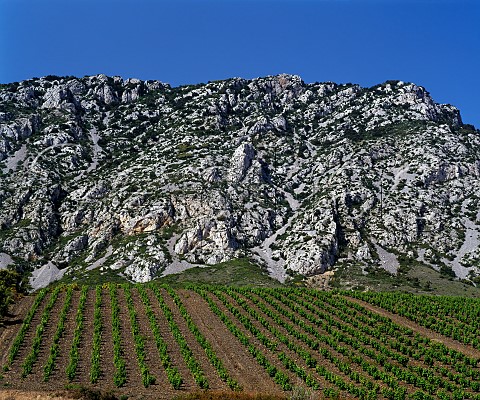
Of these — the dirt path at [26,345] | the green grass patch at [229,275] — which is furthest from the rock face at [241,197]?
the dirt path at [26,345]

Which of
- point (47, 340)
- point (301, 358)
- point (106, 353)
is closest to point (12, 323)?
point (47, 340)

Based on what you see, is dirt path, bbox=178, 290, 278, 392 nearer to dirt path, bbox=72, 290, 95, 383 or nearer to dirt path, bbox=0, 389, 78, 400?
dirt path, bbox=72, 290, 95, 383

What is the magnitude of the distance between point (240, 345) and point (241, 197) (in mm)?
107899

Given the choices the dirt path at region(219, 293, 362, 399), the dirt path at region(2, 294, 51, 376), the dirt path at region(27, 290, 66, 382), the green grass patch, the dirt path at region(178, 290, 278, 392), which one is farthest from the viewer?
the green grass patch

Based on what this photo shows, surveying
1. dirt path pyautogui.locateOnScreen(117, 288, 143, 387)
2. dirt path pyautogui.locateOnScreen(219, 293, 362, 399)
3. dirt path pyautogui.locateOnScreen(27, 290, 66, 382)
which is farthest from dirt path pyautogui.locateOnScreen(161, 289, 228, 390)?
dirt path pyautogui.locateOnScreen(27, 290, 66, 382)

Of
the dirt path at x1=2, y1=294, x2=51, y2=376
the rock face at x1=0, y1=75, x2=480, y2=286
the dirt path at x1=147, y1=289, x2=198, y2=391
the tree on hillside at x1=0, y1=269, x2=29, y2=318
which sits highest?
the rock face at x1=0, y1=75, x2=480, y2=286

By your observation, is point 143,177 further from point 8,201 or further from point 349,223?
point 349,223

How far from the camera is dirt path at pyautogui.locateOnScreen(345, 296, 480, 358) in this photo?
49.3 metres

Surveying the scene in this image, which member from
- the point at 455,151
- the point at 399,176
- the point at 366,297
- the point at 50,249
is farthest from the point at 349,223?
the point at 50,249

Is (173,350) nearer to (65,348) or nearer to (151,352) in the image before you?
(151,352)

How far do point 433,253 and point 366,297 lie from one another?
6671cm

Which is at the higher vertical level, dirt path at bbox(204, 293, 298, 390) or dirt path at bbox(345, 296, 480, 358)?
dirt path at bbox(345, 296, 480, 358)

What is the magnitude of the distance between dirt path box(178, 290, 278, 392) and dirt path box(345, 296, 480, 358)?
2411 centimetres

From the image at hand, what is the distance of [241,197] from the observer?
Answer: 154375 millimetres
